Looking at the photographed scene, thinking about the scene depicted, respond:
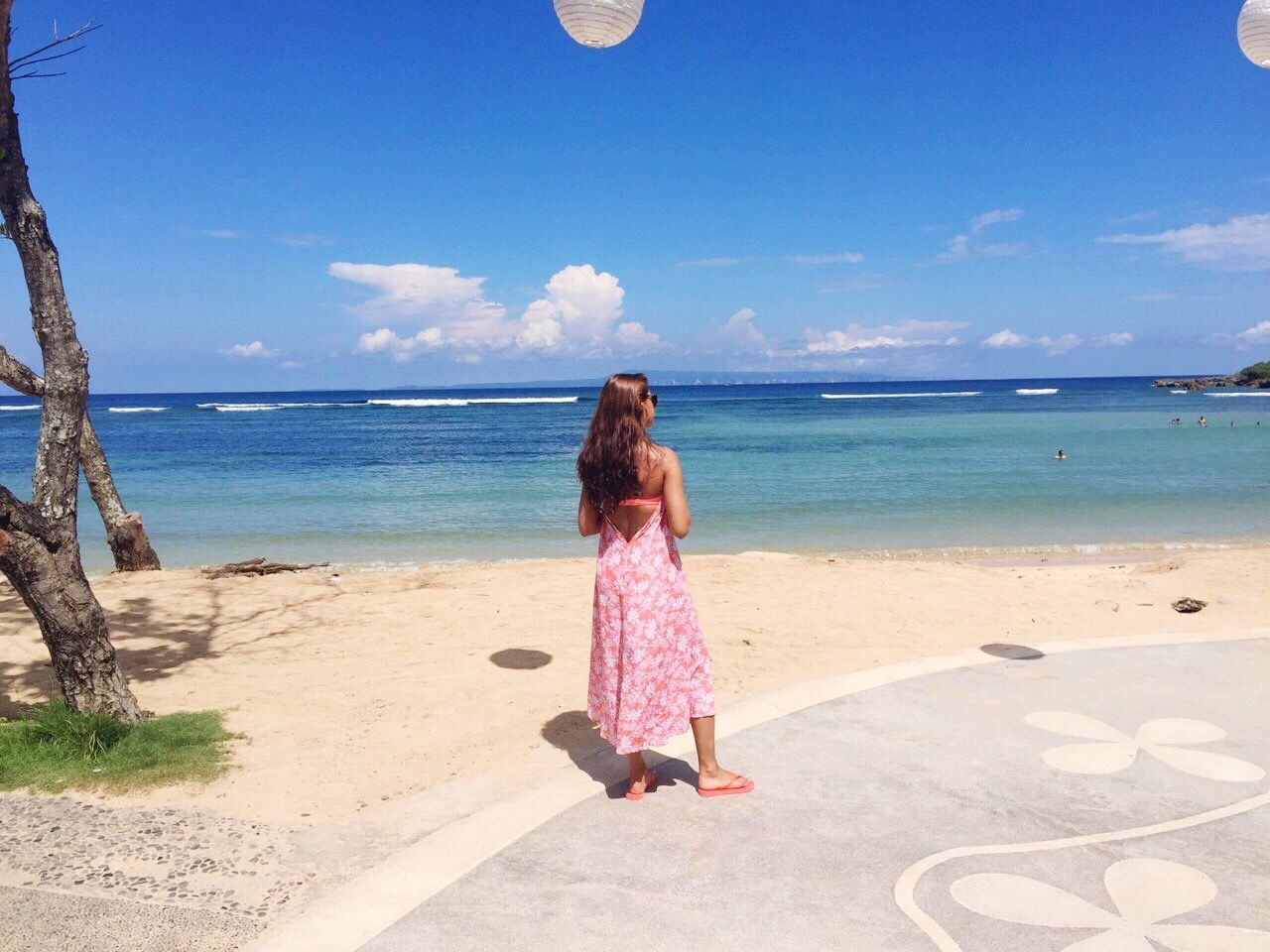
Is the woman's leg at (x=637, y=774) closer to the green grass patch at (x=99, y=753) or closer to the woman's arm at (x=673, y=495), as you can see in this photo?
the woman's arm at (x=673, y=495)

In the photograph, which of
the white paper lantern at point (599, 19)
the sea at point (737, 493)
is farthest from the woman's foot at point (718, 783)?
the sea at point (737, 493)

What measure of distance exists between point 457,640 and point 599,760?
2.75 meters

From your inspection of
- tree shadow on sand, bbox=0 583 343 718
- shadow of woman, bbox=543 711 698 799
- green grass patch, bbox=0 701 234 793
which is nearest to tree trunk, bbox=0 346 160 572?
tree shadow on sand, bbox=0 583 343 718

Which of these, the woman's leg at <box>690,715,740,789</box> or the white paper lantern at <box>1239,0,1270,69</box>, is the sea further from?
the woman's leg at <box>690,715,740,789</box>

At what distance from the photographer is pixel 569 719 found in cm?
502

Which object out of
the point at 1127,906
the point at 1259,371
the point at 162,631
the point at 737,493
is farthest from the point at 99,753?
the point at 1259,371

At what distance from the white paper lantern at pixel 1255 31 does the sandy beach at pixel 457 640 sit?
386cm

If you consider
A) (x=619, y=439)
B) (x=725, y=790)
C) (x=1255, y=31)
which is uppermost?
(x=1255, y=31)

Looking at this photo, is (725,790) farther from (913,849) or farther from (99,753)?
(99,753)

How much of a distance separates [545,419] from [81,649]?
55.9 m

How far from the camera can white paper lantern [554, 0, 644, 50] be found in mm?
4922

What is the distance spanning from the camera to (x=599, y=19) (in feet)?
16.4

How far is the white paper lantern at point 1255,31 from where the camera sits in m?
5.30

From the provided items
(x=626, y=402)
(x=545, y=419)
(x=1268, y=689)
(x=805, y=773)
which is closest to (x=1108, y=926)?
(x=805, y=773)
